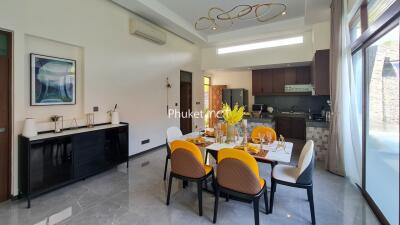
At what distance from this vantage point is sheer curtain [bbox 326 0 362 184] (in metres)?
2.98

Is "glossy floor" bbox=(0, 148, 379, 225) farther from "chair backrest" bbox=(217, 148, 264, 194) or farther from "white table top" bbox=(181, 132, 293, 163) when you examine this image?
"white table top" bbox=(181, 132, 293, 163)

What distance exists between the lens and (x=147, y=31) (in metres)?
4.48

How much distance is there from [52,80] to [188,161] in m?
2.52

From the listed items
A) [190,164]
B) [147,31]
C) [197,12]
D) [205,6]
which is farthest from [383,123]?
[147,31]

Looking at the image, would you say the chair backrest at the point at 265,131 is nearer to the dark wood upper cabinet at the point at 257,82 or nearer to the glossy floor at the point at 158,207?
the glossy floor at the point at 158,207

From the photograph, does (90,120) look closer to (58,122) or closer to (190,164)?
(58,122)

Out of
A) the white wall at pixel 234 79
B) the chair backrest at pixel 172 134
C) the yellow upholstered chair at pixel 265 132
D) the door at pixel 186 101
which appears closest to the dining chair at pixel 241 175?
the yellow upholstered chair at pixel 265 132

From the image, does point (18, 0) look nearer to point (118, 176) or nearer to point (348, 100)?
point (118, 176)

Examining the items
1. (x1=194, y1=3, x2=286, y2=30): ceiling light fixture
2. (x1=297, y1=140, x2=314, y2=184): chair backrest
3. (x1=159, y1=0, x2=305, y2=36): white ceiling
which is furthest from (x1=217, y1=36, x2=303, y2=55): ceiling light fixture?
(x1=297, y1=140, x2=314, y2=184): chair backrest

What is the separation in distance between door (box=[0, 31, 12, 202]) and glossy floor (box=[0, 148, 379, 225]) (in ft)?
0.91

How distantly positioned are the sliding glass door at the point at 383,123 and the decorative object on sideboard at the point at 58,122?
3.99 meters

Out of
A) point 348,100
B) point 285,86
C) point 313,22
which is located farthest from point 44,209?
point 285,86

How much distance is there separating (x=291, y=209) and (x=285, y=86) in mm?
4943

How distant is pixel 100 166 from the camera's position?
3.33m
